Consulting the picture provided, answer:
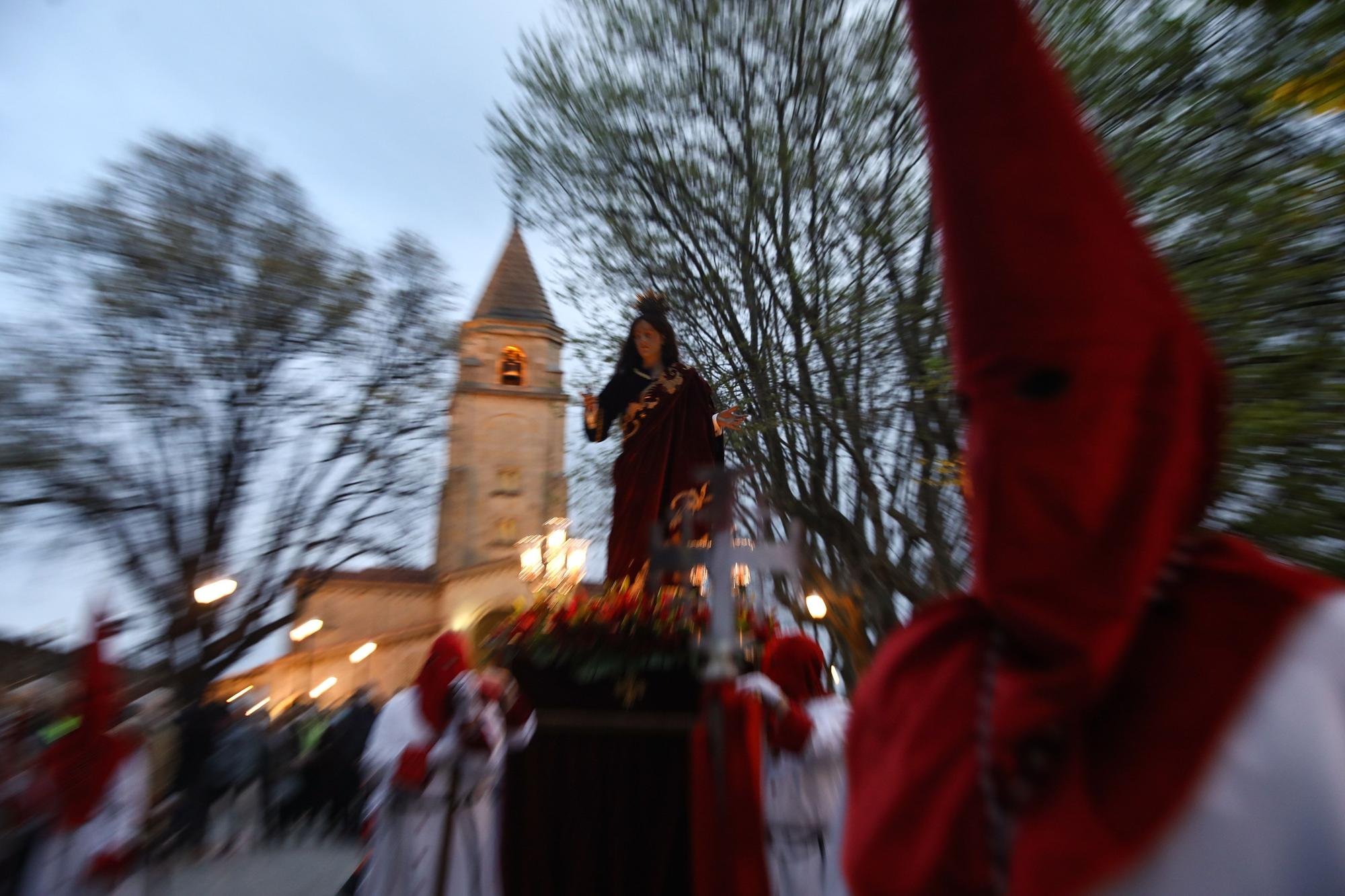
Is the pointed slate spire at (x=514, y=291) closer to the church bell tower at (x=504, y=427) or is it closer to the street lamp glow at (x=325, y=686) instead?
the church bell tower at (x=504, y=427)

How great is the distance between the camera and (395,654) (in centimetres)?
3641

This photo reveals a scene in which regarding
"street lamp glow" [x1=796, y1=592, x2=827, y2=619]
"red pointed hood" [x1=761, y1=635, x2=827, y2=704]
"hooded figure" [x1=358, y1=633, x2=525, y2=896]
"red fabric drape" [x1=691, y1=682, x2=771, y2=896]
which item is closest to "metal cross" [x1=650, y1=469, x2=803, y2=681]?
"red fabric drape" [x1=691, y1=682, x2=771, y2=896]

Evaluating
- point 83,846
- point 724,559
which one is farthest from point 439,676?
point 724,559

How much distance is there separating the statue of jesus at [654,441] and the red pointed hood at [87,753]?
14.2 feet

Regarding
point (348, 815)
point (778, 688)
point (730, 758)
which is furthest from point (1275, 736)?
point (348, 815)

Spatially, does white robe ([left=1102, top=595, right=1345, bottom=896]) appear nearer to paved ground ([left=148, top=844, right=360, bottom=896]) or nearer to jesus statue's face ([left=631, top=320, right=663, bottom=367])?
jesus statue's face ([left=631, top=320, right=663, bottom=367])

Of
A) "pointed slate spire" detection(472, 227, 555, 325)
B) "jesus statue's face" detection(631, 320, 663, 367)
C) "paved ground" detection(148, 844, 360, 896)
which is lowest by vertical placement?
"paved ground" detection(148, 844, 360, 896)

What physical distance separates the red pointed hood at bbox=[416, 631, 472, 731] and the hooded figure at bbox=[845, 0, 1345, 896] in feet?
17.5

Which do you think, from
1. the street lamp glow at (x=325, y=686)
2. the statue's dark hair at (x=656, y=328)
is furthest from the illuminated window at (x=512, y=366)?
the statue's dark hair at (x=656, y=328)

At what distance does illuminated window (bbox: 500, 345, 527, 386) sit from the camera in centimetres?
4000

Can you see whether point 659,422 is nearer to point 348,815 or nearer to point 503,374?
point 348,815

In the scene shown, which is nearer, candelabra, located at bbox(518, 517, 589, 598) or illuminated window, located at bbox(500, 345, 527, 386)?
candelabra, located at bbox(518, 517, 589, 598)

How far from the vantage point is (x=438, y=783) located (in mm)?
6109

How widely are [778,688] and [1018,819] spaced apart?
4217 mm
